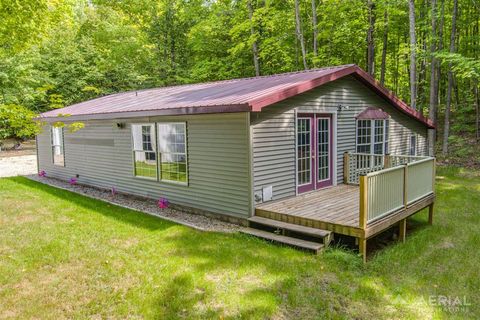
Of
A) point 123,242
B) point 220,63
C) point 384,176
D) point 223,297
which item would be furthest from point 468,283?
point 220,63

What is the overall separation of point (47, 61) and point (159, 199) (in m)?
18.9

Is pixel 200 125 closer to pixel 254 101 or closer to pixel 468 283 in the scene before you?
pixel 254 101

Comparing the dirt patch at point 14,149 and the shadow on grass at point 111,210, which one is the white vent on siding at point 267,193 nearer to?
the shadow on grass at point 111,210

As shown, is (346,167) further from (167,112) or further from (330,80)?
(167,112)

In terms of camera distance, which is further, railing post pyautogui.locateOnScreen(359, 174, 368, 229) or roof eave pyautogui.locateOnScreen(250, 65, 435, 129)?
roof eave pyautogui.locateOnScreen(250, 65, 435, 129)

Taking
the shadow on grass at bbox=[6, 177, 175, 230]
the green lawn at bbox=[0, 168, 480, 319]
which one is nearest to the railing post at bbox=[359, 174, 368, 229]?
the green lawn at bbox=[0, 168, 480, 319]

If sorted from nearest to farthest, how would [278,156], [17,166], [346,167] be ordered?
1. [278,156]
2. [346,167]
3. [17,166]

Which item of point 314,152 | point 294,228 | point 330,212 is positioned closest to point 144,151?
point 314,152

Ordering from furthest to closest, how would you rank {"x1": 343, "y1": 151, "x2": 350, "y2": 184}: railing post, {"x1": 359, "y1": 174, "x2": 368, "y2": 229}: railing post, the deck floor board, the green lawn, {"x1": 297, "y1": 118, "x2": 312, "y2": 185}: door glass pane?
{"x1": 343, "y1": 151, "x2": 350, "y2": 184}: railing post
{"x1": 297, "y1": 118, "x2": 312, "y2": 185}: door glass pane
the deck floor board
{"x1": 359, "y1": 174, "x2": 368, "y2": 229}: railing post
the green lawn

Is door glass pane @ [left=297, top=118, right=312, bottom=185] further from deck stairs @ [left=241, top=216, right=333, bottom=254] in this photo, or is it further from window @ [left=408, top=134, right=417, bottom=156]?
window @ [left=408, top=134, right=417, bottom=156]

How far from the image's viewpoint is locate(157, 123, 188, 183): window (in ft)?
27.6

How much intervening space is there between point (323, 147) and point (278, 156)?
6.09 ft

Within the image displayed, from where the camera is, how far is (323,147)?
354 inches

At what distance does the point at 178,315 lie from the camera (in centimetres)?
406
